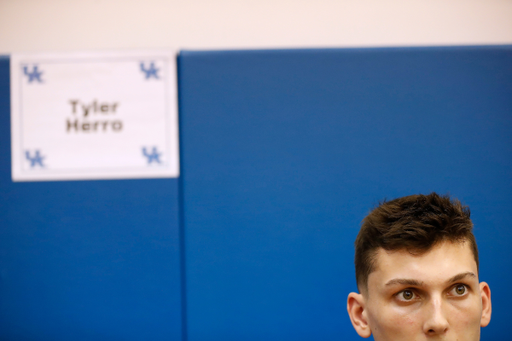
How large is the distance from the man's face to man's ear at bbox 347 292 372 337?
0.03 metres

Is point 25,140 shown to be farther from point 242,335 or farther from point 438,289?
point 438,289

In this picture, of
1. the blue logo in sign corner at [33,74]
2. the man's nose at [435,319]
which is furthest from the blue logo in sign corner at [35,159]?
the man's nose at [435,319]

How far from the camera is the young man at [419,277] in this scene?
1.62ft

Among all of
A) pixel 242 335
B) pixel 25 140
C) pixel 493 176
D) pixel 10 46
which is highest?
pixel 10 46

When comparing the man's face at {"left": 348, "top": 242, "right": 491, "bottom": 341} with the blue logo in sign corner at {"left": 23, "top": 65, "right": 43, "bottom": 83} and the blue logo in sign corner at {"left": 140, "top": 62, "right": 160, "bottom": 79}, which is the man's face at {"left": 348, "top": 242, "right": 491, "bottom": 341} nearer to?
the blue logo in sign corner at {"left": 140, "top": 62, "right": 160, "bottom": 79}

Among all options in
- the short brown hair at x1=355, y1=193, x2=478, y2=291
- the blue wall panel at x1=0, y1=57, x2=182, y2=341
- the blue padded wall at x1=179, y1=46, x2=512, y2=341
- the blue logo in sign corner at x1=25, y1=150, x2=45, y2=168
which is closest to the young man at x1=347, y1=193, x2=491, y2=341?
the short brown hair at x1=355, y1=193, x2=478, y2=291

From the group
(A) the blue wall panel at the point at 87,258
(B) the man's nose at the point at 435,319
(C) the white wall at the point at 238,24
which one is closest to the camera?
(B) the man's nose at the point at 435,319

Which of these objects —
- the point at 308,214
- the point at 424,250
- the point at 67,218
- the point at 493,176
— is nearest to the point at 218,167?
the point at 308,214

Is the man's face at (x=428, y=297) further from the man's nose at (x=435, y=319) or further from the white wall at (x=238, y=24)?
the white wall at (x=238, y=24)

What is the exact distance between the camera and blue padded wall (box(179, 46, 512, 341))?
0.87 m

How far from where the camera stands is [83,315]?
34.4 inches

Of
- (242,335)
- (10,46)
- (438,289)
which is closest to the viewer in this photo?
(438,289)

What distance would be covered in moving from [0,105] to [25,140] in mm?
108

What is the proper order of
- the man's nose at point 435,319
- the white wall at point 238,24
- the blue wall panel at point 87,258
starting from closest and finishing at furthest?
the man's nose at point 435,319
the blue wall panel at point 87,258
the white wall at point 238,24
